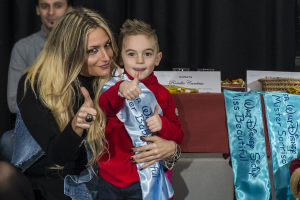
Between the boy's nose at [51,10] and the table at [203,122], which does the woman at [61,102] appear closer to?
the table at [203,122]

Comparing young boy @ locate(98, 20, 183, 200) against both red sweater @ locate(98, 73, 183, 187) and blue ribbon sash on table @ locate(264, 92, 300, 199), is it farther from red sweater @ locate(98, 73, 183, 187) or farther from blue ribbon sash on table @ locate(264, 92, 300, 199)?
blue ribbon sash on table @ locate(264, 92, 300, 199)

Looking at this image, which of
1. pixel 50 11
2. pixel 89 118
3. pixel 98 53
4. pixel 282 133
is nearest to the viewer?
pixel 89 118

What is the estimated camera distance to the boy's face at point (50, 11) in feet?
7.81

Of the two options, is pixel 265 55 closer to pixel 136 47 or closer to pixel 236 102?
pixel 236 102

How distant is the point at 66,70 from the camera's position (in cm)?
148

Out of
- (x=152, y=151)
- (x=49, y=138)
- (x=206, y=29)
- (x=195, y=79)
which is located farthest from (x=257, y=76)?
(x=49, y=138)

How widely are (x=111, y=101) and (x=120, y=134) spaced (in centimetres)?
16

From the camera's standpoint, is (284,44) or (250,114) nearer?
(250,114)

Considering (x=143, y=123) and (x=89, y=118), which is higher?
(x=89, y=118)

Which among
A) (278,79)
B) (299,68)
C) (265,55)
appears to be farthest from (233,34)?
(278,79)

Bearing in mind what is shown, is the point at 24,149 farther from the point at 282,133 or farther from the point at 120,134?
the point at 282,133

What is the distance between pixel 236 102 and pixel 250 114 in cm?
8

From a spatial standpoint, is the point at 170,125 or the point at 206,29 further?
the point at 206,29

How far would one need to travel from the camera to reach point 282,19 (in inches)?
107
